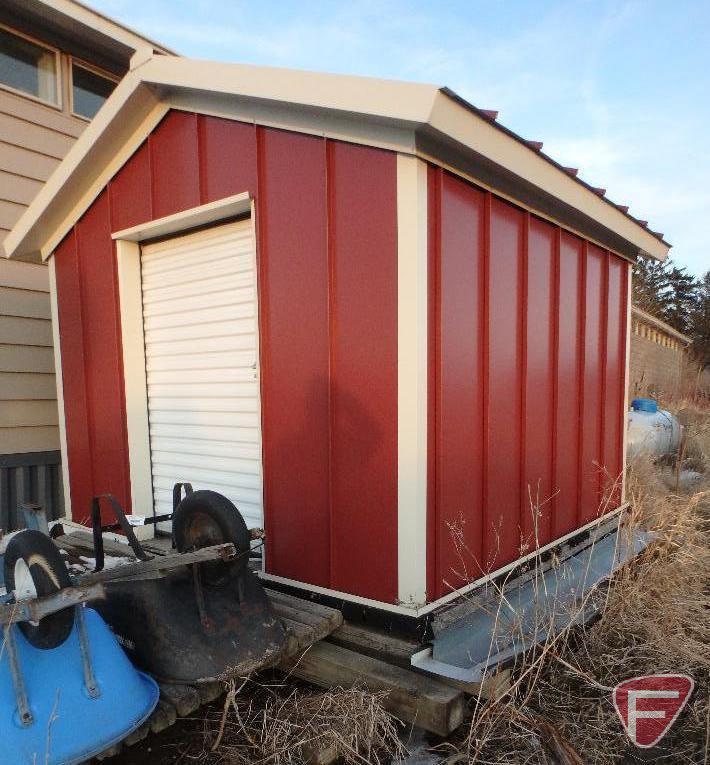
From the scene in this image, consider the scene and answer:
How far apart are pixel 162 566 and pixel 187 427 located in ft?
6.56

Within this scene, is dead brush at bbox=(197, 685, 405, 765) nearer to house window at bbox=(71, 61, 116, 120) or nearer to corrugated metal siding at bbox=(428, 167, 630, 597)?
corrugated metal siding at bbox=(428, 167, 630, 597)

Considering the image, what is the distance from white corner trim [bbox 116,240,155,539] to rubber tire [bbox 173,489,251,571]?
189cm

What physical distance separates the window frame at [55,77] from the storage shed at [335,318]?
192cm

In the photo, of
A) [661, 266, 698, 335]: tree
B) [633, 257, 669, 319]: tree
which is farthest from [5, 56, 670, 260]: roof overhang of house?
[661, 266, 698, 335]: tree

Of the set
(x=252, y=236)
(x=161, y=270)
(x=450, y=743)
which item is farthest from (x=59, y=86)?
(x=450, y=743)

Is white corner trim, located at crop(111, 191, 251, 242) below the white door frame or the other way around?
the other way around

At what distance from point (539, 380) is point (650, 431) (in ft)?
16.7

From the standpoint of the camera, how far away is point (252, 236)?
11.3ft

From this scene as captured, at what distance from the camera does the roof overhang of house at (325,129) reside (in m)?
2.66

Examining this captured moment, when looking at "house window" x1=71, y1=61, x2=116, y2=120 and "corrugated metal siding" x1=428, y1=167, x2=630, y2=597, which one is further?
"house window" x1=71, y1=61, x2=116, y2=120

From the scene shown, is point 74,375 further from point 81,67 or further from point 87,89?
point 81,67

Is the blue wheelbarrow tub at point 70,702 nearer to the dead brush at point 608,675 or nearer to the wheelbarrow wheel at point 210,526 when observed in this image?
the wheelbarrow wheel at point 210,526

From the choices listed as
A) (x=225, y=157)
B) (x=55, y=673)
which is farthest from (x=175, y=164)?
(x=55, y=673)

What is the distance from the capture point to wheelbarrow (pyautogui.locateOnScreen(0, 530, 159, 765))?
6.05 ft
